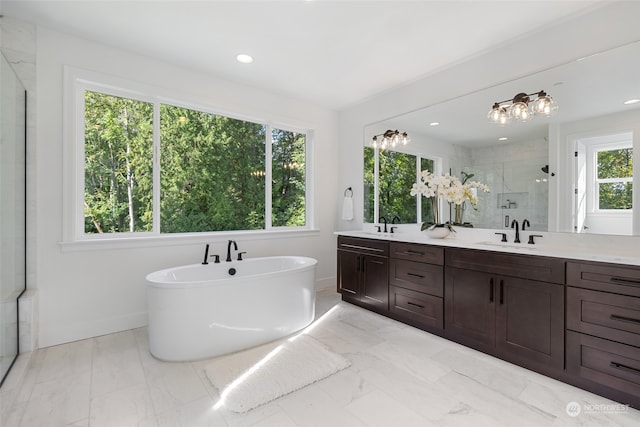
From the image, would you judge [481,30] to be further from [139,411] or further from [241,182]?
[139,411]

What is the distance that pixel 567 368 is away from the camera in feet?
6.42

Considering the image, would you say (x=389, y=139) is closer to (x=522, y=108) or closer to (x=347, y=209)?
(x=347, y=209)

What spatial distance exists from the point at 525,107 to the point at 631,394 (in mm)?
2192

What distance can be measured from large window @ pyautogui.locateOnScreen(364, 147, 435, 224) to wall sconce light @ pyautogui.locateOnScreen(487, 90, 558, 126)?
77 centimetres

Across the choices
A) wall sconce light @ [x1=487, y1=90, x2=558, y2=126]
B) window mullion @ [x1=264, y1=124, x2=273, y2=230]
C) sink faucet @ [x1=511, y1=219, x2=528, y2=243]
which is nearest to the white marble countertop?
sink faucet @ [x1=511, y1=219, x2=528, y2=243]

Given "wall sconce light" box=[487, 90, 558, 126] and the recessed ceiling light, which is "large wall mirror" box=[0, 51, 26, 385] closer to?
the recessed ceiling light

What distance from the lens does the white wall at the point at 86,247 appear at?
2.50 metres

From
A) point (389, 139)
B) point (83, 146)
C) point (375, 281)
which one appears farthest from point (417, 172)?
point (83, 146)

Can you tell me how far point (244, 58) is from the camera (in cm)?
297

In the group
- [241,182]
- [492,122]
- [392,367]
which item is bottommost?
[392,367]

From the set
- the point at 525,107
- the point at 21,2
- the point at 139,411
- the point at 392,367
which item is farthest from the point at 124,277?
the point at 525,107

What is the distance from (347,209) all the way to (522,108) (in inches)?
91.3

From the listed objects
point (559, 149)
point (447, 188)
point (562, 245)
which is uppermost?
point (559, 149)

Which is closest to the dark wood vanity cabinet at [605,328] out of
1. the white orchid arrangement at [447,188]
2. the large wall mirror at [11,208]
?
the white orchid arrangement at [447,188]
